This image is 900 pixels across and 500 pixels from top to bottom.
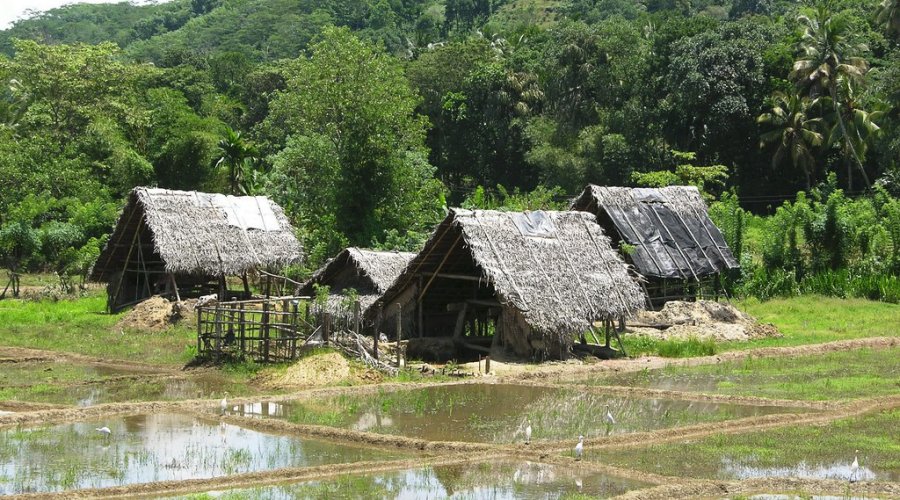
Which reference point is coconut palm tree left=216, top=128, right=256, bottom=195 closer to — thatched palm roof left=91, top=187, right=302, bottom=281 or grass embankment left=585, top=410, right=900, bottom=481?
thatched palm roof left=91, top=187, right=302, bottom=281

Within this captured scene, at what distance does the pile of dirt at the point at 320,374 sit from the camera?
18453mm

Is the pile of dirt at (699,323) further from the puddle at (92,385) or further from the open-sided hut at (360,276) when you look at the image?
the puddle at (92,385)

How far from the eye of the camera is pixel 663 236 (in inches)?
1096

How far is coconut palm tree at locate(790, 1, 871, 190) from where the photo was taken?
127 feet

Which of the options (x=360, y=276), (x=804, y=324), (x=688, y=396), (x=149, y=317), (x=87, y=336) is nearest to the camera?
(x=688, y=396)

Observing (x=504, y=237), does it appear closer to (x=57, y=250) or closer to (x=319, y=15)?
(x=57, y=250)

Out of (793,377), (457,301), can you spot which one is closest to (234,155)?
(457,301)

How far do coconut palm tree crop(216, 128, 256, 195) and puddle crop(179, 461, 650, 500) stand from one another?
3211 cm

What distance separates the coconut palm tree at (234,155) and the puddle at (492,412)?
87.4ft

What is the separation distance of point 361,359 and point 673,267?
10444 millimetres

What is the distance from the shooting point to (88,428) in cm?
1443

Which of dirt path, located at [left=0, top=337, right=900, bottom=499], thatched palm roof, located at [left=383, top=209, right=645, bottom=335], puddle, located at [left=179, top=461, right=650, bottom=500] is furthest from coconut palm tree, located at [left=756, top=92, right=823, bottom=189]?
puddle, located at [left=179, top=461, right=650, bottom=500]

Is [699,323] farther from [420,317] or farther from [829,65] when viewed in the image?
[829,65]

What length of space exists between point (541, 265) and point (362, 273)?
4726 mm
